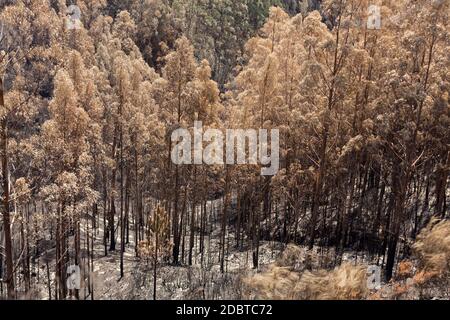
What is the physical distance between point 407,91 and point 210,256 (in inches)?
592

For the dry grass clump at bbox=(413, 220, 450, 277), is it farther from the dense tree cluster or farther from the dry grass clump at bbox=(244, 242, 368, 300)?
the dense tree cluster

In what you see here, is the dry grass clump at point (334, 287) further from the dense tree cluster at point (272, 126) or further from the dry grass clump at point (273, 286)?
the dense tree cluster at point (272, 126)

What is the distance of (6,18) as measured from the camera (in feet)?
31.7

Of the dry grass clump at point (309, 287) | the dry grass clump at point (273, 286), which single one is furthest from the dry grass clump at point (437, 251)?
the dry grass clump at point (273, 286)
